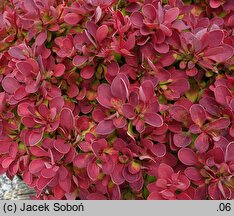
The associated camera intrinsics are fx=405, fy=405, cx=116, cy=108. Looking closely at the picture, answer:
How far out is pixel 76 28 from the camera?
5.33 ft

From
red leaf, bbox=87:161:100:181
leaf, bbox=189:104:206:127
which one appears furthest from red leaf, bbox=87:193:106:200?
leaf, bbox=189:104:206:127

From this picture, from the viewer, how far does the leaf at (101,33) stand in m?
1.48

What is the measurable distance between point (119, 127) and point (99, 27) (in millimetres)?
374

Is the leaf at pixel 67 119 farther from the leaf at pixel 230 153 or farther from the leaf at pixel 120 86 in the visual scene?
the leaf at pixel 230 153

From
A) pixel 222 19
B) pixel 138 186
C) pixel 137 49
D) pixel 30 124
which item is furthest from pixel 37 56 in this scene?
pixel 222 19

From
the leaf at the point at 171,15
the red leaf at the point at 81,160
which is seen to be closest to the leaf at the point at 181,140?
the red leaf at the point at 81,160

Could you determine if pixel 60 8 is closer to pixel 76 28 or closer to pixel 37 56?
pixel 76 28

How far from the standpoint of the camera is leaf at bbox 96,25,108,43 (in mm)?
1484

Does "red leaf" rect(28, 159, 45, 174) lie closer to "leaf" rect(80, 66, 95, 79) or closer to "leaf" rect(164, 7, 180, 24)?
"leaf" rect(80, 66, 95, 79)

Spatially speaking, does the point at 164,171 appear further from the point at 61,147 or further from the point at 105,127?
the point at 61,147

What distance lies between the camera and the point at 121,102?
4.82 feet

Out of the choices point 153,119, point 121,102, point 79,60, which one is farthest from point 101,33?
point 153,119

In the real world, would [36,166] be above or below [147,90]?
below

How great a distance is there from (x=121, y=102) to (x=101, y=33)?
266mm
